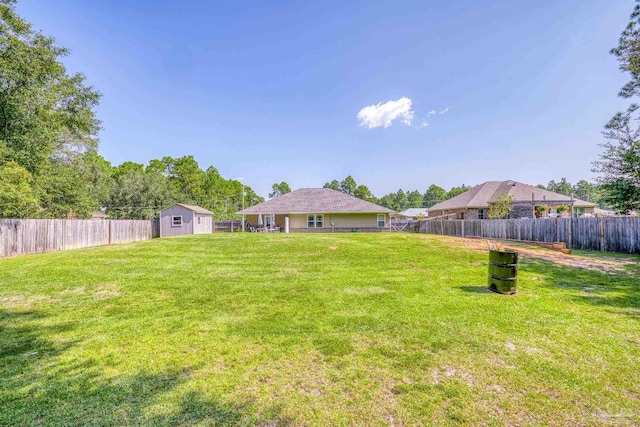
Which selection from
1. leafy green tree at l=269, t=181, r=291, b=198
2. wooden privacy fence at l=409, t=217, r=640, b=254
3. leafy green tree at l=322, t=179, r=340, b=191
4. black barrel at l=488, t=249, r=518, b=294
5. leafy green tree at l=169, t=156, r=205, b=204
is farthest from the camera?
leafy green tree at l=269, t=181, r=291, b=198

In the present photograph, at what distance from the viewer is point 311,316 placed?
5.38 meters

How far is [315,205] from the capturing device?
29.3m

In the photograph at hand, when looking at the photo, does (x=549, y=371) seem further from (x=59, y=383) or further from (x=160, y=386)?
(x=59, y=383)

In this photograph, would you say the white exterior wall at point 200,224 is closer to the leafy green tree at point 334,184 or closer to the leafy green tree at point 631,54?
the leafy green tree at point 631,54

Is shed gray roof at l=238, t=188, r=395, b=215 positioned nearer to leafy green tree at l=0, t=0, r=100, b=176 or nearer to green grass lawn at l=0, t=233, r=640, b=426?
leafy green tree at l=0, t=0, r=100, b=176

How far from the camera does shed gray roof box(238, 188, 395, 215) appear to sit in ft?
92.4

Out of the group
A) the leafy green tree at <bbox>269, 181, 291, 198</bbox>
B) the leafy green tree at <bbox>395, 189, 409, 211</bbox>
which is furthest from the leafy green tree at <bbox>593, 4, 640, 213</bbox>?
the leafy green tree at <bbox>395, 189, 409, 211</bbox>

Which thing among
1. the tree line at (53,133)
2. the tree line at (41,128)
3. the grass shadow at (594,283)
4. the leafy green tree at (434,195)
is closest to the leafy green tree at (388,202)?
the leafy green tree at (434,195)

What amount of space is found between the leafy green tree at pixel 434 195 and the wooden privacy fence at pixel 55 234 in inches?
3595

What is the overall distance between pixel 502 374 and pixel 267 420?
2650mm

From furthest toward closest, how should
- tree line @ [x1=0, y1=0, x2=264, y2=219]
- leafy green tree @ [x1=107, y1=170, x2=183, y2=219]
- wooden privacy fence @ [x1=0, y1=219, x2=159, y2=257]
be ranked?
1. leafy green tree @ [x1=107, y1=170, x2=183, y2=219]
2. tree line @ [x1=0, y1=0, x2=264, y2=219]
3. wooden privacy fence @ [x1=0, y1=219, x2=159, y2=257]

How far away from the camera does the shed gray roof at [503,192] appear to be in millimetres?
28181

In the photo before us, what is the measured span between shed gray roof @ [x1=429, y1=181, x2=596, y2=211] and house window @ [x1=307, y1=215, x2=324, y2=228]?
49.9ft

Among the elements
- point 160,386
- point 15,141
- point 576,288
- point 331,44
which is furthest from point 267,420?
point 15,141
